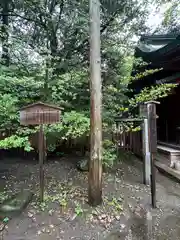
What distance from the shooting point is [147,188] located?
5.53m

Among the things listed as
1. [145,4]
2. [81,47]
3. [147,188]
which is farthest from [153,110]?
[145,4]

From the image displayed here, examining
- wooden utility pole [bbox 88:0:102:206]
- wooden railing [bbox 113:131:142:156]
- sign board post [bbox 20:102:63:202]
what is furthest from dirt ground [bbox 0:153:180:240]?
wooden railing [bbox 113:131:142:156]

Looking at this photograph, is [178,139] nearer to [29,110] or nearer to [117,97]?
[117,97]

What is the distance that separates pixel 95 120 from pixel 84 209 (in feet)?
5.46

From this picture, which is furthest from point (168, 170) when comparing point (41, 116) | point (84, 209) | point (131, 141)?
point (41, 116)

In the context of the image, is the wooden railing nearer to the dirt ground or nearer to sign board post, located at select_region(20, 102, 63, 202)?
the dirt ground

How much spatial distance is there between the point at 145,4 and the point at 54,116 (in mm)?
5497

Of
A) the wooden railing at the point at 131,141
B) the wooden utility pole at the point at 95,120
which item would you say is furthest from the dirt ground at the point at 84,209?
the wooden railing at the point at 131,141

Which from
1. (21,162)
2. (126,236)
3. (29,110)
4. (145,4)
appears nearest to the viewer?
(126,236)

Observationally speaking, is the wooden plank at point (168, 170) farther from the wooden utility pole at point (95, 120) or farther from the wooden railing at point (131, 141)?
the wooden utility pole at point (95, 120)

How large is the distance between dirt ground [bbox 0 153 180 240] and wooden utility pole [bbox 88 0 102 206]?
0.35 m

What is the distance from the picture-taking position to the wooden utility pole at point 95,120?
4.24 meters

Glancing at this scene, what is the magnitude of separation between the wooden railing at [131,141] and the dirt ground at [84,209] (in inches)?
102

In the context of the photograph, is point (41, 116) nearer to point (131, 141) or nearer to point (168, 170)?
point (168, 170)
